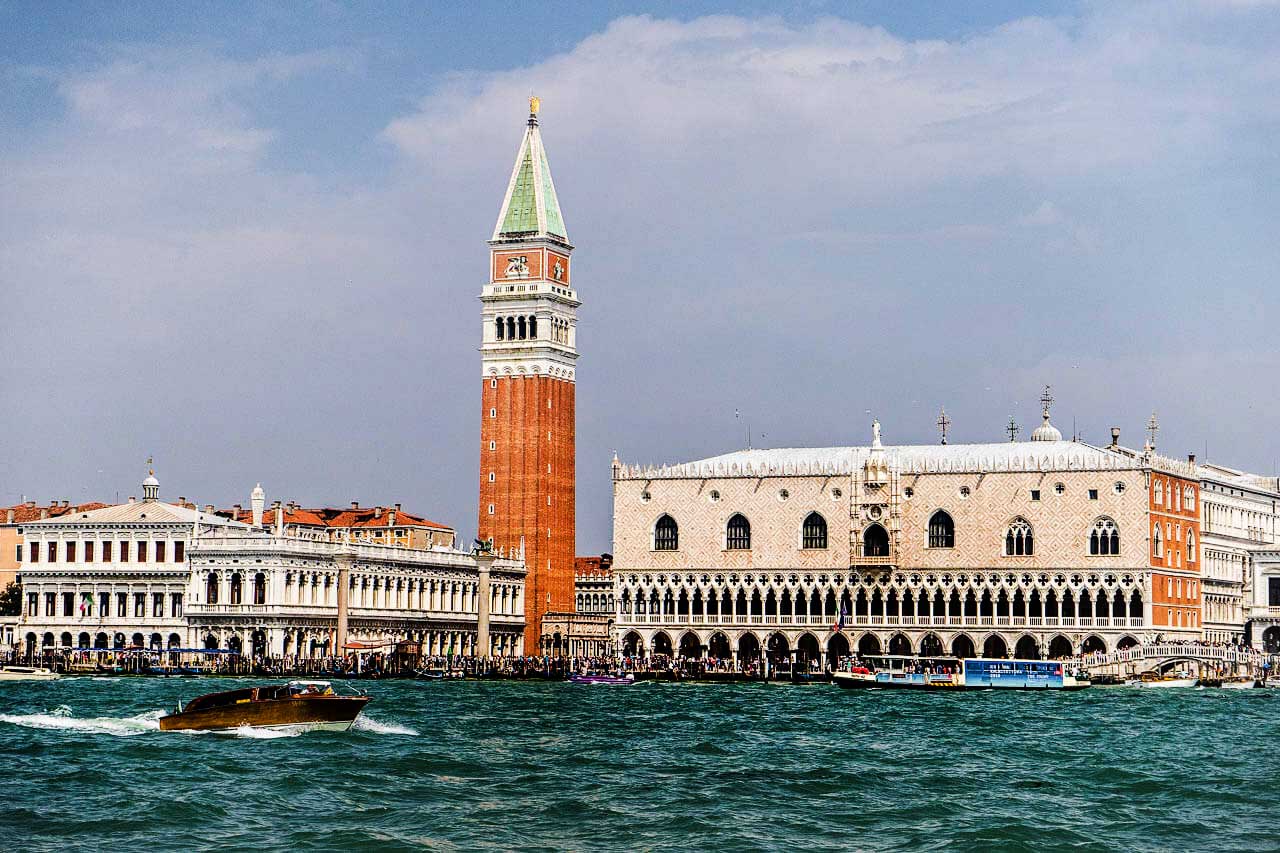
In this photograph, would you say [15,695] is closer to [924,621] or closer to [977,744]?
[977,744]

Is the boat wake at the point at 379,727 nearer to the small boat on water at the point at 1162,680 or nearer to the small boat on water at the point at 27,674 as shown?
the small boat on water at the point at 27,674

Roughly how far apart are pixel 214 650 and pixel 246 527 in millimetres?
11994

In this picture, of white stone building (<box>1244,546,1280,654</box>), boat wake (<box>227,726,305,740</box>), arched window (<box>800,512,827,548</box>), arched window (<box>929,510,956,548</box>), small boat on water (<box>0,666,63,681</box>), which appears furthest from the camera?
white stone building (<box>1244,546,1280,654</box>)

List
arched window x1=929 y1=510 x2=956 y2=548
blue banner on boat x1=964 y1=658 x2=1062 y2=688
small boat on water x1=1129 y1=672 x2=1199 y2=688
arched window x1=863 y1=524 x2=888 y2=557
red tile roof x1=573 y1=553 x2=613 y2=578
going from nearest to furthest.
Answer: blue banner on boat x1=964 y1=658 x2=1062 y2=688 → small boat on water x1=1129 y1=672 x2=1199 y2=688 → arched window x1=929 y1=510 x2=956 y2=548 → arched window x1=863 y1=524 x2=888 y2=557 → red tile roof x1=573 y1=553 x2=613 y2=578

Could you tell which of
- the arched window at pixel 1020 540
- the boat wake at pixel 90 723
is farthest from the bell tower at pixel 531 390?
the boat wake at pixel 90 723

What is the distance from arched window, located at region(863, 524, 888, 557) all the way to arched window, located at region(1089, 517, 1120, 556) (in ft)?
33.0

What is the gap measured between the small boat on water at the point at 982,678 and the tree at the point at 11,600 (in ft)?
152

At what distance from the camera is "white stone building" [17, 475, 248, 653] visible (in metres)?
101

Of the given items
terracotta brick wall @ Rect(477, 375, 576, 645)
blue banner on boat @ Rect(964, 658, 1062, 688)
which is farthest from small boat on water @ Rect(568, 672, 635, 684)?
terracotta brick wall @ Rect(477, 375, 576, 645)

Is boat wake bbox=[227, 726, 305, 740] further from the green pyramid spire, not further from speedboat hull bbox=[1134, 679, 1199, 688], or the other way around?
the green pyramid spire

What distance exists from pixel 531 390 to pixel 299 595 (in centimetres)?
2005

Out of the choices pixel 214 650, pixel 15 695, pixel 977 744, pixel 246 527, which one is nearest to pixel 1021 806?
pixel 977 744

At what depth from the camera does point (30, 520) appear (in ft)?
366

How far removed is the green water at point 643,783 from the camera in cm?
3042
